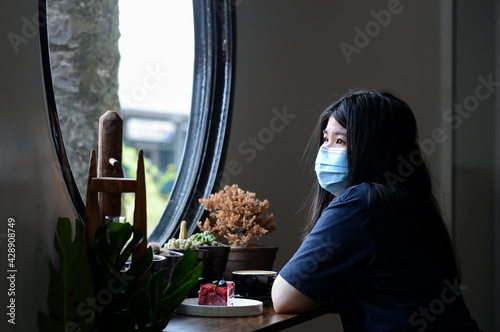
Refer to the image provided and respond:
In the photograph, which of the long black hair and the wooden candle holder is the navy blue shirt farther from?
the wooden candle holder

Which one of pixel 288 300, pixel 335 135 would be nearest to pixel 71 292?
pixel 288 300

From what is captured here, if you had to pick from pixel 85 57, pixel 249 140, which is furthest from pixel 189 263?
pixel 249 140

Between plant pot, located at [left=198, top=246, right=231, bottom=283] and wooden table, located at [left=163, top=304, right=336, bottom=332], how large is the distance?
302 mm

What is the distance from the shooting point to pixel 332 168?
6.15 feet

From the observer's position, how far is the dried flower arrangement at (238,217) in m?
2.14

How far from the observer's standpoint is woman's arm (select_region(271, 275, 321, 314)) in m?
1.65

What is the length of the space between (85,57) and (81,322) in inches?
41.6

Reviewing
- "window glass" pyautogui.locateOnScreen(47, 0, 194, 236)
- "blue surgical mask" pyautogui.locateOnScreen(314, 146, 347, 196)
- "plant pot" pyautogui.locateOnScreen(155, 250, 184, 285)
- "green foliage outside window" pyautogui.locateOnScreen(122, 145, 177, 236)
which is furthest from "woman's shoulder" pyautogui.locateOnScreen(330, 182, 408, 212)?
"green foliage outside window" pyautogui.locateOnScreen(122, 145, 177, 236)

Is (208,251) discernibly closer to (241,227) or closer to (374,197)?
(241,227)

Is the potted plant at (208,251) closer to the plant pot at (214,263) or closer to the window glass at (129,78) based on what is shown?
the plant pot at (214,263)

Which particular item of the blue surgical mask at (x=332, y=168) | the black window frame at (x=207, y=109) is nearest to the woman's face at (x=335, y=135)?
the blue surgical mask at (x=332, y=168)

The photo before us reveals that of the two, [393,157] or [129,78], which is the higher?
[129,78]

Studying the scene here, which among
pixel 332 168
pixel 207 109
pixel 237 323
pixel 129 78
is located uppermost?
pixel 129 78

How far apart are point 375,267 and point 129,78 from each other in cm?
120
